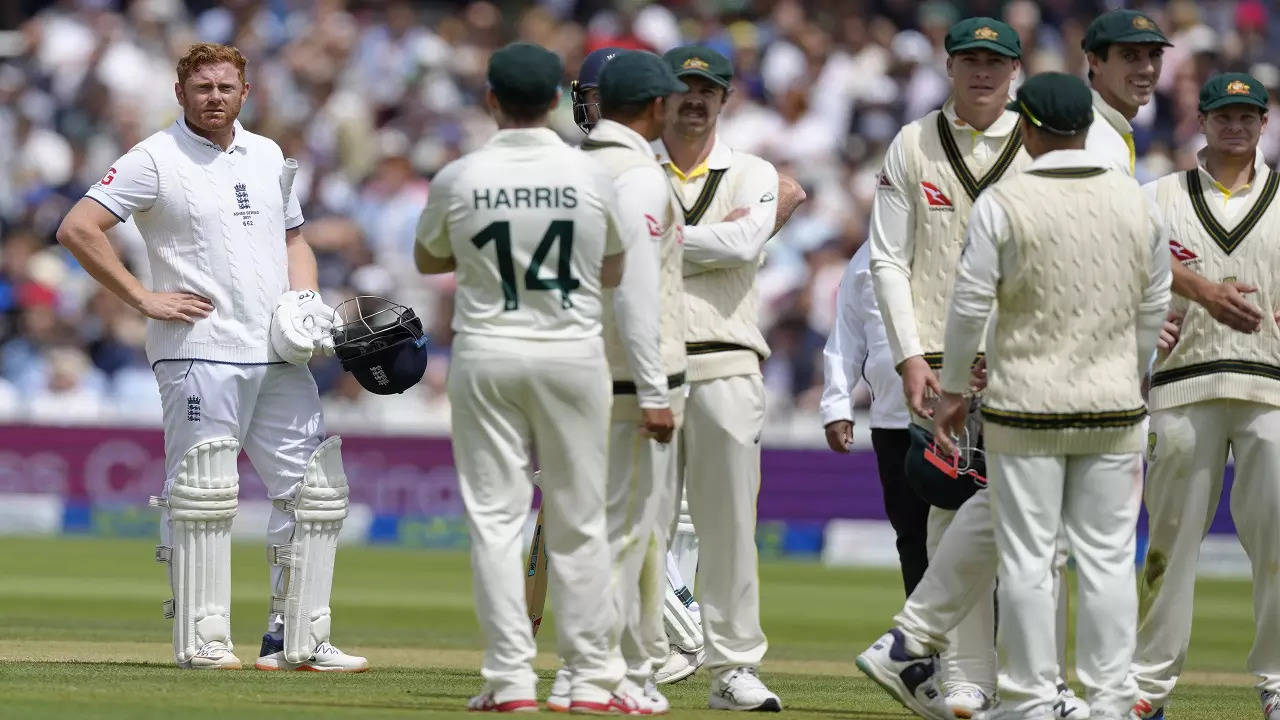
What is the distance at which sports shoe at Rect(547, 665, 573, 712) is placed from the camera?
20.9ft

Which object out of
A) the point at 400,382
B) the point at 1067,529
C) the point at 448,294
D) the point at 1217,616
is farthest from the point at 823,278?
the point at 1067,529

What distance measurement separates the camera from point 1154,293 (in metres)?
6.33

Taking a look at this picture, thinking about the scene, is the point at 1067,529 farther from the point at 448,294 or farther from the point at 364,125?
the point at 364,125

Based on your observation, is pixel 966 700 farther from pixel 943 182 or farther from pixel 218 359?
pixel 218 359

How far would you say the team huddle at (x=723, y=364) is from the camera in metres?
6.22

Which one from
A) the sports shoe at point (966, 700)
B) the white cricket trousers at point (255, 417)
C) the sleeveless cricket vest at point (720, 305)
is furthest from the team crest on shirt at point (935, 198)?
the white cricket trousers at point (255, 417)

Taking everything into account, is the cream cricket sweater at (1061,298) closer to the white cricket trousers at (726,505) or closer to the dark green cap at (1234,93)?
the white cricket trousers at (726,505)

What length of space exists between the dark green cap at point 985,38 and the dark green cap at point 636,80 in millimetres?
1083

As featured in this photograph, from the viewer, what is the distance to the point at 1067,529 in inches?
248

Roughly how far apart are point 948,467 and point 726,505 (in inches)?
30.3

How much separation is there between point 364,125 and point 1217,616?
1066 cm

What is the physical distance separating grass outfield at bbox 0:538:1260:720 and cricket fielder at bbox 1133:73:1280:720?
0.47 meters

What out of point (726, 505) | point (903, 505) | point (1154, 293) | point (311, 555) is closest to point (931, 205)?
point (1154, 293)

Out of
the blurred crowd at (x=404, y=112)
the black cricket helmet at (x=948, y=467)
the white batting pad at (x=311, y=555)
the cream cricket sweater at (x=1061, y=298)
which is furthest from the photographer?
the blurred crowd at (x=404, y=112)
